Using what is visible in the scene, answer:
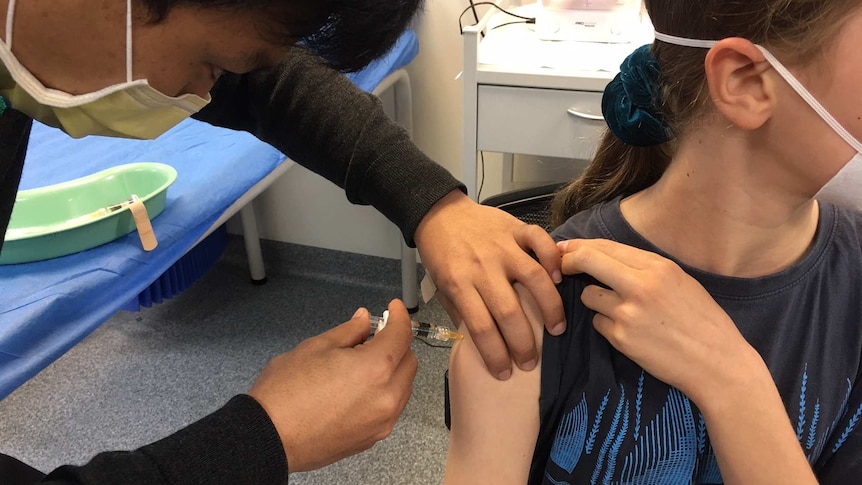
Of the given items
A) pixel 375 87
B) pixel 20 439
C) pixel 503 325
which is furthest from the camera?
pixel 20 439

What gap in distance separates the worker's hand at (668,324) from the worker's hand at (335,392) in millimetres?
244

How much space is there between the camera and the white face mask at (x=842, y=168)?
2.26 feet

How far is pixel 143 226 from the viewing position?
3.71ft

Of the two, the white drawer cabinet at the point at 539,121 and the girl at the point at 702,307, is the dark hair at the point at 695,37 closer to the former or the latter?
the girl at the point at 702,307

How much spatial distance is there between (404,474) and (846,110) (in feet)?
4.63

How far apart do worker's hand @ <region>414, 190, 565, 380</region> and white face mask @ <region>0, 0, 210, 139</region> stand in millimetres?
356

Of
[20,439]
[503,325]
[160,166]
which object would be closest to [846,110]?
[503,325]

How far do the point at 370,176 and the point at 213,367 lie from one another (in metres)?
1.37

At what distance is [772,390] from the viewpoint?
2.41 ft

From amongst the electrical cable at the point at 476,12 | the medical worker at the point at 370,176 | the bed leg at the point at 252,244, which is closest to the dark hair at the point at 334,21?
the medical worker at the point at 370,176

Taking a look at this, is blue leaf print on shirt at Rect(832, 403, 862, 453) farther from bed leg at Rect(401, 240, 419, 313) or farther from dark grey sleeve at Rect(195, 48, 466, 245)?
bed leg at Rect(401, 240, 419, 313)

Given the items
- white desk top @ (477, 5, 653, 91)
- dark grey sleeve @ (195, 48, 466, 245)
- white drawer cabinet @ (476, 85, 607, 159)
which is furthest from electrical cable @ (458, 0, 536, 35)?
dark grey sleeve @ (195, 48, 466, 245)

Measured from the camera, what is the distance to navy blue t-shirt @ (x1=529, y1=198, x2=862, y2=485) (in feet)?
2.70

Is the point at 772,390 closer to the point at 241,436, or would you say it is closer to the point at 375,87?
the point at 241,436
